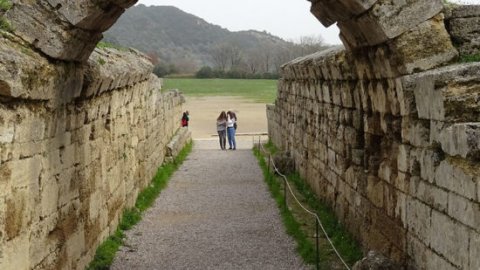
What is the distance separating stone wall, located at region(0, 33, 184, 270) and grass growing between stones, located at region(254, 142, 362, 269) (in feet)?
9.30

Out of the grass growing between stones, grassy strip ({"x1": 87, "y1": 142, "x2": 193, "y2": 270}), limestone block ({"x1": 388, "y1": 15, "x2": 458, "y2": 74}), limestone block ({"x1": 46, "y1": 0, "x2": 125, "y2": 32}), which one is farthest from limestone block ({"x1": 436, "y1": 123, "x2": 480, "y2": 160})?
grassy strip ({"x1": 87, "y1": 142, "x2": 193, "y2": 270})

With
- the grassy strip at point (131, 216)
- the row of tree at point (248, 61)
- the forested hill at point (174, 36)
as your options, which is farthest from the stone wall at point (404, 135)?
the forested hill at point (174, 36)

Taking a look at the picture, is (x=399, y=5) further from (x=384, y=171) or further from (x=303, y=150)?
(x=303, y=150)

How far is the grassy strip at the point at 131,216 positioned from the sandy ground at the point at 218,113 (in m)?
12.7

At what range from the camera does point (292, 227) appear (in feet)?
34.3

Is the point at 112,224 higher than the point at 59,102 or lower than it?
lower

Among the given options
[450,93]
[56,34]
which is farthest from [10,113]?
[450,93]

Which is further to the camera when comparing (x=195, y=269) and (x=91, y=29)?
(x=195, y=269)

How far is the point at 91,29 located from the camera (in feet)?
23.0

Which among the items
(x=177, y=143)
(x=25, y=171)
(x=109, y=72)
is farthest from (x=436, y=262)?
(x=177, y=143)

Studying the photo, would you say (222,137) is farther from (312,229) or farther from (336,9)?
(336,9)

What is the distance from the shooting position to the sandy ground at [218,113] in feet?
108

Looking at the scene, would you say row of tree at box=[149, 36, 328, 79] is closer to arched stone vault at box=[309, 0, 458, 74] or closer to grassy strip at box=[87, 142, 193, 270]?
grassy strip at box=[87, 142, 193, 270]

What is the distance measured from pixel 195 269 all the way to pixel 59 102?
3168 millimetres
